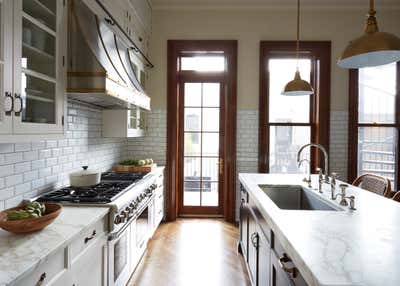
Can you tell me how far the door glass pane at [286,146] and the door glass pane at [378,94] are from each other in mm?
975

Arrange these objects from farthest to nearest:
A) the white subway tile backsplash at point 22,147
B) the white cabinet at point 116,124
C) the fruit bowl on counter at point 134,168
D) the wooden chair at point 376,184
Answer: the fruit bowl on counter at point 134,168
the white cabinet at point 116,124
the wooden chair at point 376,184
the white subway tile backsplash at point 22,147

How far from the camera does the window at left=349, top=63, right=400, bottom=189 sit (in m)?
4.16

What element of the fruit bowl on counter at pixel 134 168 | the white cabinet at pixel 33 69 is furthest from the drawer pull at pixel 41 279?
the fruit bowl on counter at pixel 134 168

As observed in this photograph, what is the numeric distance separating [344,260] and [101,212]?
141cm

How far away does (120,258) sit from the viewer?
2086mm

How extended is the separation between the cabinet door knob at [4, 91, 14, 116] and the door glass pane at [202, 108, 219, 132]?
3197mm

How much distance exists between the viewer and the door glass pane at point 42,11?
4.83ft

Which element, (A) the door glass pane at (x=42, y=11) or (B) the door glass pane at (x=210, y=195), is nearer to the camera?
(A) the door glass pane at (x=42, y=11)

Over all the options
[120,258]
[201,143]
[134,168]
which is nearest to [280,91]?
[201,143]

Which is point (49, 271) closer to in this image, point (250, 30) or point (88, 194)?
point (88, 194)

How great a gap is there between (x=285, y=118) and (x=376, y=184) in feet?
6.06

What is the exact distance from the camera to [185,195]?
14.4 feet

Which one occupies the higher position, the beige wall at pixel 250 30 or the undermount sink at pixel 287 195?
the beige wall at pixel 250 30

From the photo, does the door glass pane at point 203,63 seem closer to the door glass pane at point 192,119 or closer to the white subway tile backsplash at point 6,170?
the door glass pane at point 192,119
